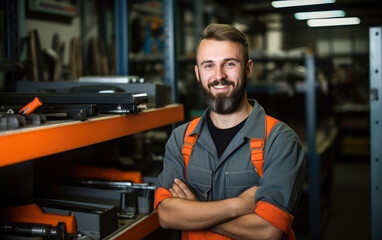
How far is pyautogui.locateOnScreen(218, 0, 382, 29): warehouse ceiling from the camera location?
6.23 m

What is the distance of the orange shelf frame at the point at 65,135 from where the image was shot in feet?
4.14

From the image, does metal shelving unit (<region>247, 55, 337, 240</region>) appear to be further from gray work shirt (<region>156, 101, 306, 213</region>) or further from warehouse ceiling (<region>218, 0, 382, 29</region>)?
gray work shirt (<region>156, 101, 306, 213</region>)

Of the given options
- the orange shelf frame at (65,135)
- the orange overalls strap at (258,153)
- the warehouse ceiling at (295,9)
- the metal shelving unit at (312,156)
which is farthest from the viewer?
the warehouse ceiling at (295,9)

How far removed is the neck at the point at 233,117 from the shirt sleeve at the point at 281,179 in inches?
8.0

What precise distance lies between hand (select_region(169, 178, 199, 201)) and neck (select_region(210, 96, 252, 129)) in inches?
12.7

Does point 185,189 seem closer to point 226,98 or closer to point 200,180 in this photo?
point 200,180

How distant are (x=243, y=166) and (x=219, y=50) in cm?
52

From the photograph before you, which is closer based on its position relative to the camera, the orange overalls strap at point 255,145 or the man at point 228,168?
the man at point 228,168

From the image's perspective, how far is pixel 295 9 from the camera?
6.15 m

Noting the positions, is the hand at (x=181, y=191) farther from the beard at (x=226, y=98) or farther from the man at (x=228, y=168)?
the beard at (x=226, y=98)

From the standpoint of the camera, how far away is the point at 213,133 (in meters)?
2.03

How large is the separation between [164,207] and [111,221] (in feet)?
0.81

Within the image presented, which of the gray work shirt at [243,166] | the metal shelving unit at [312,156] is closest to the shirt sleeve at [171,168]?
the gray work shirt at [243,166]

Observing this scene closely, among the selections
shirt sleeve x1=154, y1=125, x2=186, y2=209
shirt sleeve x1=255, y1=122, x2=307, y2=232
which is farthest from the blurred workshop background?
shirt sleeve x1=255, y1=122, x2=307, y2=232
